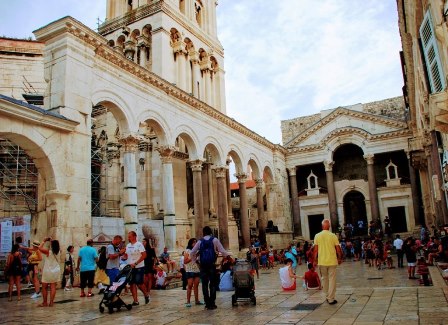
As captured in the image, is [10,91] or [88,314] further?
[10,91]

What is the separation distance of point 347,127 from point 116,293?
2626 cm

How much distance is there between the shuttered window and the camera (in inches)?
400

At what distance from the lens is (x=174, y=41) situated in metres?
27.2

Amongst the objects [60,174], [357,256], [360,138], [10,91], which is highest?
[10,91]

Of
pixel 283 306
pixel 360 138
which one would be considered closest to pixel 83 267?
pixel 283 306

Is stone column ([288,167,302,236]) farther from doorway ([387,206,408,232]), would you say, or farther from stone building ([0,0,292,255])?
doorway ([387,206,408,232])

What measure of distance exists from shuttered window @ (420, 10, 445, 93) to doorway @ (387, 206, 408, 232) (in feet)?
67.8

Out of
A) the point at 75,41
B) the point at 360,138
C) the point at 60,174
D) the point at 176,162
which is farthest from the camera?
the point at 360,138

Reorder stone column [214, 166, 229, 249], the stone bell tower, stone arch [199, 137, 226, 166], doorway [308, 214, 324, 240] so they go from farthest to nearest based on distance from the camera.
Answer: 1. doorway [308, 214, 324, 240]
2. the stone bell tower
3. stone arch [199, 137, 226, 166]
4. stone column [214, 166, 229, 249]

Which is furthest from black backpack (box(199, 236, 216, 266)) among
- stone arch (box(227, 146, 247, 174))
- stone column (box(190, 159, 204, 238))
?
stone arch (box(227, 146, 247, 174))

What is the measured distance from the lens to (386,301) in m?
7.18

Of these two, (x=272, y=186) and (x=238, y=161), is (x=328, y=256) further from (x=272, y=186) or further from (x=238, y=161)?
(x=272, y=186)

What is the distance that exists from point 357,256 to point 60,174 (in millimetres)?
18423

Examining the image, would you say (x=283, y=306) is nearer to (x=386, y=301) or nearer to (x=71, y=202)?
(x=386, y=301)
